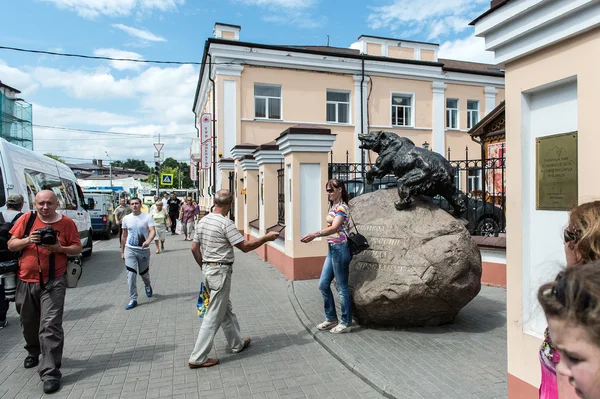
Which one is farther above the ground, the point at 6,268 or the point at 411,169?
the point at 411,169

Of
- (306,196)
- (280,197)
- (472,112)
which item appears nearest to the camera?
(306,196)

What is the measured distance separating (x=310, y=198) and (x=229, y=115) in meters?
11.0

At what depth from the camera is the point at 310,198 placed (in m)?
8.44

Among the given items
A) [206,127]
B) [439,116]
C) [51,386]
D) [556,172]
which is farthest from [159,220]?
[439,116]

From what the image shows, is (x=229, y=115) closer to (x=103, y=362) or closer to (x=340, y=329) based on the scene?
(x=340, y=329)

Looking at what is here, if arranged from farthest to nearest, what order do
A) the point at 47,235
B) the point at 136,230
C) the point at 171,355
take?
the point at 136,230 → the point at 171,355 → the point at 47,235

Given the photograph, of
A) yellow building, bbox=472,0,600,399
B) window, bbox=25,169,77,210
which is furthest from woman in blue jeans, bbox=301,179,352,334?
window, bbox=25,169,77,210

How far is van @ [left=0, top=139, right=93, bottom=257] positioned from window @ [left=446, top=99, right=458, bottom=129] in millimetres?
17732

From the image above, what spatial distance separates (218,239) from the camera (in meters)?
4.34

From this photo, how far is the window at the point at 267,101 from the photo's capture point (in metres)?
19.1

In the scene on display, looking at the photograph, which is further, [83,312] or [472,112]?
[472,112]

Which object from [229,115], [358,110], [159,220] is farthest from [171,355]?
[358,110]

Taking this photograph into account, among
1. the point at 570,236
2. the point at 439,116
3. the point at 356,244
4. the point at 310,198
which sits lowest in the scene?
the point at 356,244

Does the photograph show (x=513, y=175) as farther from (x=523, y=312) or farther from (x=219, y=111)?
(x=219, y=111)
